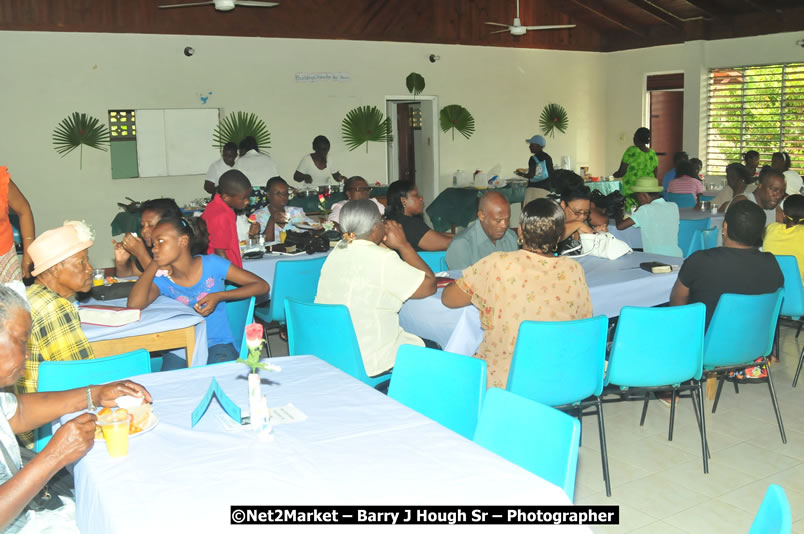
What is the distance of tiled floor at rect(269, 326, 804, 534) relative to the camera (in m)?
3.26

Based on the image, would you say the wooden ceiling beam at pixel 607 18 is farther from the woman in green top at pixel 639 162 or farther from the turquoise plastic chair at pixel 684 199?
the turquoise plastic chair at pixel 684 199

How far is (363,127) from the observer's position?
1144cm

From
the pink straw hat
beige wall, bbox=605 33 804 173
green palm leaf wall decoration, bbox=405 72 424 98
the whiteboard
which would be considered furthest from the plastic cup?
Result: beige wall, bbox=605 33 804 173

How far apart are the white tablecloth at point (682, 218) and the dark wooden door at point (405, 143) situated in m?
5.57

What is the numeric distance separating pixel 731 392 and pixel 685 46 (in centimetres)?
959

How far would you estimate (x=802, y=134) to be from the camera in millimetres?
11523

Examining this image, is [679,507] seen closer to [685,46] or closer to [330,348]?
[330,348]

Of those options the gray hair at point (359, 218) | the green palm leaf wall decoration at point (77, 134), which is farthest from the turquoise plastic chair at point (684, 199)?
the green palm leaf wall decoration at point (77, 134)

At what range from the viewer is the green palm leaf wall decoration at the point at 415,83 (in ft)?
39.1

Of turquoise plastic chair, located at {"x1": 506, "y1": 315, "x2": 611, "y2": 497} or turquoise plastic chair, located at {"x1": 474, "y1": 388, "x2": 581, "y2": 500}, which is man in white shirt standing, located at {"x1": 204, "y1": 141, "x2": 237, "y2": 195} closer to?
turquoise plastic chair, located at {"x1": 506, "y1": 315, "x2": 611, "y2": 497}

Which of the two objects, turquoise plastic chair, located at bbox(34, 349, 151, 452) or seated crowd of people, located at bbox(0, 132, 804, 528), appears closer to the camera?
seated crowd of people, located at bbox(0, 132, 804, 528)

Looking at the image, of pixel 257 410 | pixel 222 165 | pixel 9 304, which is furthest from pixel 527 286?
pixel 222 165

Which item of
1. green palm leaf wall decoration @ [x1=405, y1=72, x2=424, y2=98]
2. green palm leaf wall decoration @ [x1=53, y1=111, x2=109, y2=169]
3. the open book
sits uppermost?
green palm leaf wall decoration @ [x1=405, y1=72, x2=424, y2=98]

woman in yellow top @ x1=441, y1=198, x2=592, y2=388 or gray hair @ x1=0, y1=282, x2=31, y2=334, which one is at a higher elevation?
gray hair @ x1=0, y1=282, x2=31, y2=334
